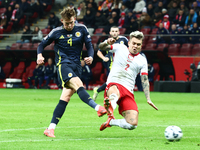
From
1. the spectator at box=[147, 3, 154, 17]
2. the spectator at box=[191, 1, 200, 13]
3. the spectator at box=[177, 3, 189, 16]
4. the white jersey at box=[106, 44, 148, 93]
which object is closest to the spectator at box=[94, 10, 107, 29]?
the spectator at box=[147, 3, 154, 17]

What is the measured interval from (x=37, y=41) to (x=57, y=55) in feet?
53.7

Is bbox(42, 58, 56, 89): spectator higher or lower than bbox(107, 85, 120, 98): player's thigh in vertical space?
lower

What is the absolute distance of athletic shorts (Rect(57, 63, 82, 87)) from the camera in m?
6.18

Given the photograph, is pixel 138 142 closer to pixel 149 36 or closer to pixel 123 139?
pixel 123 139

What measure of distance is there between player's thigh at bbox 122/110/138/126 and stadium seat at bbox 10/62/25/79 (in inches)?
724

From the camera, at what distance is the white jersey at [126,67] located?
6336 millimetres

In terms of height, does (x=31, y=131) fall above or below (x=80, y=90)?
below

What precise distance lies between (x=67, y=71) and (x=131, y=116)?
1282mm

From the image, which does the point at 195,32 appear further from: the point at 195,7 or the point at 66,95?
the point at 66,95

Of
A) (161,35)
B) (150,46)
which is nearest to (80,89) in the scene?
(161,35)

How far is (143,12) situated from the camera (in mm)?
22266

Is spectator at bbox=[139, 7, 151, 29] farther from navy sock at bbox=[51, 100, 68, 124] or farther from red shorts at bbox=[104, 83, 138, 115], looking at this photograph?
navy sock at bbox=[51, 100, 68, 124]

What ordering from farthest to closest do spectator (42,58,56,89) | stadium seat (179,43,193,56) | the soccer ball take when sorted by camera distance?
spectator (42,58,56,89), stadium seat (179,43,193,56), the soccer ball

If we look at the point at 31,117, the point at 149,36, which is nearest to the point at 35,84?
the point at 149,36
